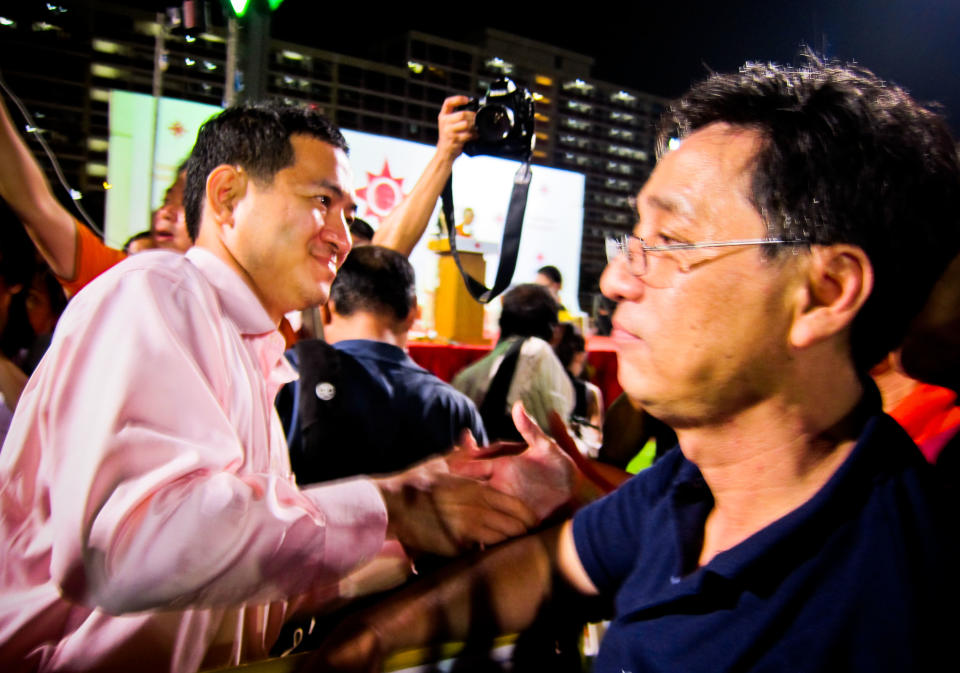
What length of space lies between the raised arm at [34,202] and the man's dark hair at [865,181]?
6.72ft

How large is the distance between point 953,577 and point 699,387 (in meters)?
0.40

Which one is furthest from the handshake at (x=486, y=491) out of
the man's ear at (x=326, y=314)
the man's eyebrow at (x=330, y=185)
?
the man's ear at (x=326, y=314)

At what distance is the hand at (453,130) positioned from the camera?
2297mm

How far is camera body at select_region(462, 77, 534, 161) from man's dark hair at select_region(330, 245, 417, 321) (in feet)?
1.70

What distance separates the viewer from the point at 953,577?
0.88 meters

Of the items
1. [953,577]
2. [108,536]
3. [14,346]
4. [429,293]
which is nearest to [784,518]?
[953,577]

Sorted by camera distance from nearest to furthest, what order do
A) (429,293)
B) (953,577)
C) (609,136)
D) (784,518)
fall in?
(953,577) → (784,518) → (429,293) → (609,136)

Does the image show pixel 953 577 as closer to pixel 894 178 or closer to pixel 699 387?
pixel 699 387

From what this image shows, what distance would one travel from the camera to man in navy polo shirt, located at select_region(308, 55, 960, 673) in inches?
37.2

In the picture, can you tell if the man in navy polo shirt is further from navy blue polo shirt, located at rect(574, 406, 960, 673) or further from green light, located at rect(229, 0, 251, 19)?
green light, located at rect(229, 0, 251, 19)

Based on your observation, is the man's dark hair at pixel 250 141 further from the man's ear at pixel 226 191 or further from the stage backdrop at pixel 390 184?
the stage backdrop at pixel 390 184

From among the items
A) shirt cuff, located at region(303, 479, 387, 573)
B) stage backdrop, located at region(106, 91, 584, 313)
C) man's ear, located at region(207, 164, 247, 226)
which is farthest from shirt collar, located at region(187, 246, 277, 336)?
stage backdrop, located at region(106, 91, 584, 313)

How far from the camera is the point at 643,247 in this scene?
117cm

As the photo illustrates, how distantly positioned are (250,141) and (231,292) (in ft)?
1.27
